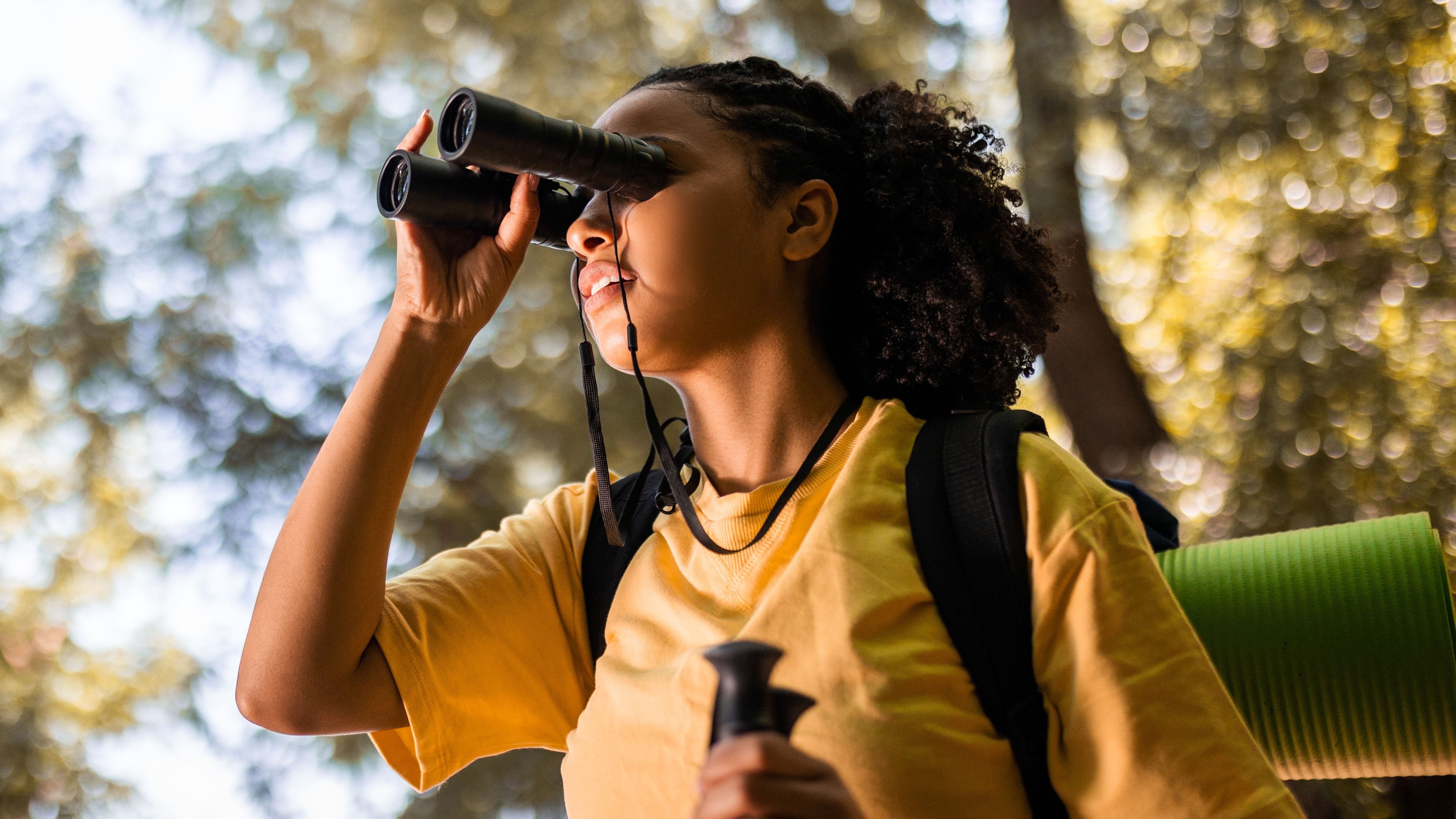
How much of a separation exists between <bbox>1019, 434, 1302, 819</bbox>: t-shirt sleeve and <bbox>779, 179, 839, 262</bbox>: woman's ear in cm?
36

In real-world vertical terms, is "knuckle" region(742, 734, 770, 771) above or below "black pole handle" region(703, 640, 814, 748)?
below

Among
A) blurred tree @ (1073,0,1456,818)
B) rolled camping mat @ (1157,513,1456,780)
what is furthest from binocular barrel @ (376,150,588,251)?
blurred tree @ (1073,0,1456,818)

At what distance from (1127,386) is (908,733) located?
6.31ft

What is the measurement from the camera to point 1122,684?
31.8 inches

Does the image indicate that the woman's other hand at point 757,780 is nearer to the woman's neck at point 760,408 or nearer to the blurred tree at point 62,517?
the woman's neck at point 760,408

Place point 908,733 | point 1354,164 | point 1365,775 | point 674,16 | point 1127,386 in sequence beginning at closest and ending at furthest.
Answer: point 908,733 < point 1365,775 < point 1354,164 < point 1127,386 < point 674,16

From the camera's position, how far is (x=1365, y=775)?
106cm

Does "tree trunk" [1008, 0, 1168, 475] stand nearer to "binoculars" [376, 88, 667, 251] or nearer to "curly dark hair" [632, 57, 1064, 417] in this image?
"curly dark hair" [632, 57, 1064, 417]

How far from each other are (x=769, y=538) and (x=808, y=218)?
0.34m

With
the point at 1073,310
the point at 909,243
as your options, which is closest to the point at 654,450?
the point at 909,243

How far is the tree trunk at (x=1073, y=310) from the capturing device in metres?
2.54

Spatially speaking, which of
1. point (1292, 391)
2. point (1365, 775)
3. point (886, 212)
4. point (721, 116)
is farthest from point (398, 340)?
point (1292, 391)

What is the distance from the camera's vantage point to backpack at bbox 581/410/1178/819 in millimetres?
862

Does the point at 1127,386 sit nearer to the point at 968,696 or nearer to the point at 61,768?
the point at 968,696
